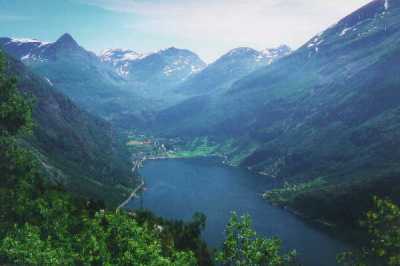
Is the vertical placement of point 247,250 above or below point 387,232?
below

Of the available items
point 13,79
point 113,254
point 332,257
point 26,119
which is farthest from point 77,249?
point 332,257

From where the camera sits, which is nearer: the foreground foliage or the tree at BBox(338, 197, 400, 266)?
the tree at BBox(338, 197, 400, 266)

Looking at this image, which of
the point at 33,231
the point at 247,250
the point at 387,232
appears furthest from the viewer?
the point at 33,231

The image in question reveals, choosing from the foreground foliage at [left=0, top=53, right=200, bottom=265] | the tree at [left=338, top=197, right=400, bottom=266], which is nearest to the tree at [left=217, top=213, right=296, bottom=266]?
the tree at [left=338, top=197, right=400, bottom=266]

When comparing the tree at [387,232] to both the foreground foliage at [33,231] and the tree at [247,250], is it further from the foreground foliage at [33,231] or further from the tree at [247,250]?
the foreground foliage at [33,231]

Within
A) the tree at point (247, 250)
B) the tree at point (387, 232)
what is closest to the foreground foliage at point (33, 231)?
the tree at point (247, 250)

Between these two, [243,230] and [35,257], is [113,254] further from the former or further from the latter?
[243,230]

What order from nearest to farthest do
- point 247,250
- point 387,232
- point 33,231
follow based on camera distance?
point 387,232 < point 247,250 < point 33,231

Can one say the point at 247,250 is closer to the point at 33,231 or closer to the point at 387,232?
the point at 387,232

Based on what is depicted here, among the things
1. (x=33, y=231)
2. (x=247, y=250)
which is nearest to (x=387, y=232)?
(x=247, y=250)

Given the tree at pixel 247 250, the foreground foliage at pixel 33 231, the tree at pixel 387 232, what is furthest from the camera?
the foreground foliage at pixel 33 231

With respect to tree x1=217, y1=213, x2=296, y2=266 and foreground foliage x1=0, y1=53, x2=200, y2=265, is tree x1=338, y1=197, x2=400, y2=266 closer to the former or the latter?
tree x1=217, y1=213, x2=296, y2=266
